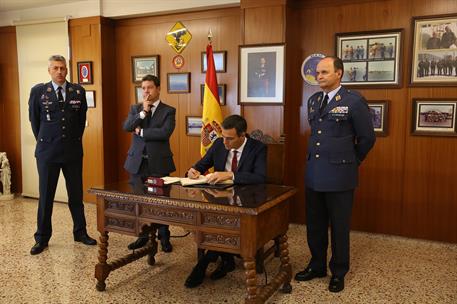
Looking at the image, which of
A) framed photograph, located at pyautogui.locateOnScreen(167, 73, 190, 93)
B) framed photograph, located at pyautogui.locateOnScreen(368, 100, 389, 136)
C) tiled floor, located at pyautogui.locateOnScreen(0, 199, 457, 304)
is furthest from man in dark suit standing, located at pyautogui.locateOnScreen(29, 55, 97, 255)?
framed photograph, located at pyautogui.locateOnScreen(368, 100, 389, 136)

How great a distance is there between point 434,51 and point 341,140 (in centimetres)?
162

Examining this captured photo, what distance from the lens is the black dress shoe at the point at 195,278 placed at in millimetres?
2723

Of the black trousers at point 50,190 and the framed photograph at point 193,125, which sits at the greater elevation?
the framed photograph at point 193,125

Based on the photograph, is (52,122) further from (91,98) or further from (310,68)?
(310,68)

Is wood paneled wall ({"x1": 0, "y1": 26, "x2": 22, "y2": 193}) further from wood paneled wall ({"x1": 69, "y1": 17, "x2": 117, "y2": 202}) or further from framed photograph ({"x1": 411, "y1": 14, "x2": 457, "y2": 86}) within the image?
framed photograph ({"x1": 411, "y1": 14, "x2": 457, "y2": 86})

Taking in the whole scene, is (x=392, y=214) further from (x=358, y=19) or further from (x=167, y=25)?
(x=167, y=25)

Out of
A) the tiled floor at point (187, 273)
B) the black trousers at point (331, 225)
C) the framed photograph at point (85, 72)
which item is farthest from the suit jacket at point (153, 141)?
the framed photograph at point (85, 72)

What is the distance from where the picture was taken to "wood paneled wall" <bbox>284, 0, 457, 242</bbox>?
3580 millimetres

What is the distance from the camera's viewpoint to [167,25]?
467cm

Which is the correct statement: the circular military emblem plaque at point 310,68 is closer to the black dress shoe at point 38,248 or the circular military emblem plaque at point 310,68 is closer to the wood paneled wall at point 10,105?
the black dress shoe at point 38,248

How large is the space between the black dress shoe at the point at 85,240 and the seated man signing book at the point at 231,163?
1.19 meters

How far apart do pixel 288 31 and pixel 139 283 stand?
8.41ft

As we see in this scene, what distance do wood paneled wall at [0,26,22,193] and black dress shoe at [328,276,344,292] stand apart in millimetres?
4549

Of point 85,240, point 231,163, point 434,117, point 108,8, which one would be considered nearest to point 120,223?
point 231,163
